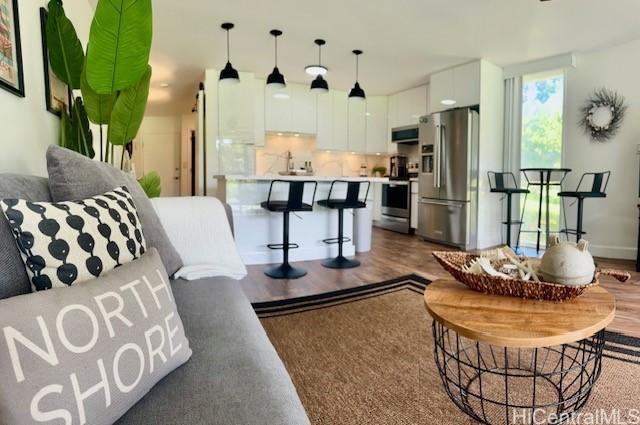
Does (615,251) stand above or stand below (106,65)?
below

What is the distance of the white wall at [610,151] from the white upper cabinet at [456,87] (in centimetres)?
114

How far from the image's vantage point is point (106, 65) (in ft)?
5.69

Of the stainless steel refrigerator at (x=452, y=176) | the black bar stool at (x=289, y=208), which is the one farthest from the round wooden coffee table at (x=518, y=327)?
the stainless steel refrigerator at (x=452, y=176)

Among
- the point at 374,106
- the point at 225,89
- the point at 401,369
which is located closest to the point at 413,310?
the point at 401,369

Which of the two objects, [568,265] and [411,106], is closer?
→ [568,265]

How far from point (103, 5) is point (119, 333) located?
1627 mm

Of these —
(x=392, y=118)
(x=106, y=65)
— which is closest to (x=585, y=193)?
(x=392, y=118)

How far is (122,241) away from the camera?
3.12 ft

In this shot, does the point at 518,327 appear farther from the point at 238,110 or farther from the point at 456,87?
the point at 238,110

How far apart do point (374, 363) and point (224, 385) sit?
1.16 metres

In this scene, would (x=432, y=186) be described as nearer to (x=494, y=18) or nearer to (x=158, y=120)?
(x=494, y=18)

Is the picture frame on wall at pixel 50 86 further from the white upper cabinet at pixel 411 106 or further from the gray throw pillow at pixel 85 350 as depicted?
the white upper cabinet at pixel 411 106

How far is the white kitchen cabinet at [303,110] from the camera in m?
6.07

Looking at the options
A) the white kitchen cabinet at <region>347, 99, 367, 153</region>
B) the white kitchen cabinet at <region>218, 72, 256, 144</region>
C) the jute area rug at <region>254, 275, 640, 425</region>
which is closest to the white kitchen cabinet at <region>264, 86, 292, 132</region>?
the white kitchen cabinet at <region>218, 72, 256, 144</region>
